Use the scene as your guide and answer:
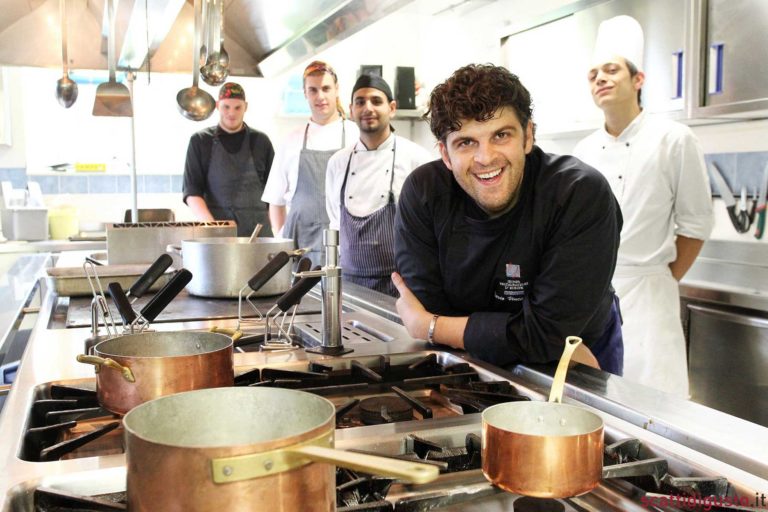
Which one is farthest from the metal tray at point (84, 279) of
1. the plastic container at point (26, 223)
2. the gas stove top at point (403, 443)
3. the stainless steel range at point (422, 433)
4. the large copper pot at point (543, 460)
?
the plastic container at point (26, 223)

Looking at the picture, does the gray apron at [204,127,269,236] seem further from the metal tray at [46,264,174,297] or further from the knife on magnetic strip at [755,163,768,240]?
the knife on magnetic strip at [755,163,768,240]

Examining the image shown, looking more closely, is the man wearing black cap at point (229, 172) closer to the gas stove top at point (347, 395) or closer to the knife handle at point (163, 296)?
the knife handle at point (163, 296)

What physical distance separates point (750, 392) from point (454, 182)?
5.77 ft

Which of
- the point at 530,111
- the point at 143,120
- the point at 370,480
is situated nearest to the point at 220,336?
the point at 370,480

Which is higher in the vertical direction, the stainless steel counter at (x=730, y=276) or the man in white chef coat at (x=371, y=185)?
the man in white chef coat at (x=371, y=185)

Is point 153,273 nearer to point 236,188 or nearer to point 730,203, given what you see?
point 730,203

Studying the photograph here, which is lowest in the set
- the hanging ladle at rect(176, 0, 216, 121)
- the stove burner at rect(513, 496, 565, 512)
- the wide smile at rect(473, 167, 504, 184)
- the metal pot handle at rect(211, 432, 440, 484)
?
the stove burner at rect(513, 496, 565, 512)

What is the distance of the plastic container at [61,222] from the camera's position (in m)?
4.92

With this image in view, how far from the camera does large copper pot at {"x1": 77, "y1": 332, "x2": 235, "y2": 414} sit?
873mm

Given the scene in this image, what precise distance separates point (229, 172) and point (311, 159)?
0.76 meters

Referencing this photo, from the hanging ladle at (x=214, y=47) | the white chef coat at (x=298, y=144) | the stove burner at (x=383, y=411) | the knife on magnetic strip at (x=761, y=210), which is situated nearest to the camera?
the stove burner at (x=383, y=411)

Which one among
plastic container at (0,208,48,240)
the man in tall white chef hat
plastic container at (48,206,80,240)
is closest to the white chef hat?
the man in tall white chef hat

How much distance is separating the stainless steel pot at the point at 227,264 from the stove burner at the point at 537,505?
4.37ft

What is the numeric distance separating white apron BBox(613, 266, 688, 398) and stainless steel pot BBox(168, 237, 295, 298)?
1242 mm
